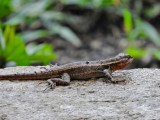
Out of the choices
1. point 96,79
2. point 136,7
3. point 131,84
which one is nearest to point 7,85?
point 96,79

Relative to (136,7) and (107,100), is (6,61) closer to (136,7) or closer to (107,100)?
(107,100)

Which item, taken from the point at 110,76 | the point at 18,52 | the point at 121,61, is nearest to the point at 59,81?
the point at 110,76

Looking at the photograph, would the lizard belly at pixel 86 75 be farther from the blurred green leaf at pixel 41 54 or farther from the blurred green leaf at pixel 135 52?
the blurred green leaf at pixel 135 52

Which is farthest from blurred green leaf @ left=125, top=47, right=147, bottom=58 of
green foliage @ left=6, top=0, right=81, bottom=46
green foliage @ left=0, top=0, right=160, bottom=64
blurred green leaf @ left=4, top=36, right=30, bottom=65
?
blurred green leaf @ left=4, top=36, right=30, bottom=65

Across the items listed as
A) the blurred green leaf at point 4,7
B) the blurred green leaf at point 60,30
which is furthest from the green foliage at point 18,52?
the blurred green leaf at point 60,30

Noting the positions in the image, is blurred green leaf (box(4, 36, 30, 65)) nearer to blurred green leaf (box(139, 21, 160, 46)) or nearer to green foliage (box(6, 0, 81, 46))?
green foliage (box(6, 0, 81, 46))

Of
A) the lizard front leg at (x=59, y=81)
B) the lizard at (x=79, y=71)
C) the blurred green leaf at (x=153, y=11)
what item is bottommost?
the lizard front leg at (x=59, y=81)
